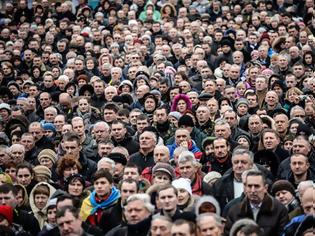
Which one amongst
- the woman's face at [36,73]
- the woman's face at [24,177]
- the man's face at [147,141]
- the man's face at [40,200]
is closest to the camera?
the man's face at [40,200]

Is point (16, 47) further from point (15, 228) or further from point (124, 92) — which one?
point (15, 228)

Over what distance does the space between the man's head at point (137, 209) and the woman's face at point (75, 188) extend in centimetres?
157

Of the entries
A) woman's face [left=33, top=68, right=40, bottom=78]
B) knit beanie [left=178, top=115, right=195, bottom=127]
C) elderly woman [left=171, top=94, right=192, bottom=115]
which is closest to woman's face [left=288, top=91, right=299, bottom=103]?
elderly woman [left=171, top=94, right=192, bottom=115]

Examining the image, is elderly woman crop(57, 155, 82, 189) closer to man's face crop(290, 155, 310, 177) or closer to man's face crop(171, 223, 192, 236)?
man's face crop(290, 155, 310, 177)

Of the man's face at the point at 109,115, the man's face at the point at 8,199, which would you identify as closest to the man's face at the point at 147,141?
the man's face at the point at 109,115

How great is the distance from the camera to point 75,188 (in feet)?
28.0

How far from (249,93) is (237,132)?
5.94 feet

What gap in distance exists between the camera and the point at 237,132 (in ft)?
35.4

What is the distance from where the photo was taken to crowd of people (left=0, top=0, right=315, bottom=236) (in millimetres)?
7367

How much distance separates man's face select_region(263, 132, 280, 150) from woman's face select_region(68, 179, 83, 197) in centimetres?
266

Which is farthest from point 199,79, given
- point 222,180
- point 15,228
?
point 15,228

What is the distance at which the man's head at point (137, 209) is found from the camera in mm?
6938

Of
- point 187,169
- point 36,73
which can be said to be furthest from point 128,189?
point 36,73

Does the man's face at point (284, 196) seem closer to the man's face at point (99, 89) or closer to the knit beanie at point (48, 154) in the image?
the knit beanie at point (48, 154)
